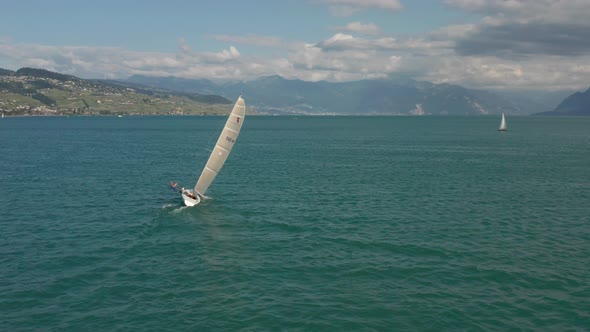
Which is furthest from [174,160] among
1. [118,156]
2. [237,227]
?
[237,227]

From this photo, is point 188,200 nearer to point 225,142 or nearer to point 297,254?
point 225,142

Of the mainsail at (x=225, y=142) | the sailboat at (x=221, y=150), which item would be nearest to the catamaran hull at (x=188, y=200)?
the sailboat at (x=221, y=150)

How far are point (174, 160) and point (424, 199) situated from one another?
8782 cm

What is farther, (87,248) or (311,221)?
(311,221)

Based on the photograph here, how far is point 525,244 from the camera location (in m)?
54.8

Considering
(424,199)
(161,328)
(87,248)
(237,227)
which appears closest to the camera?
(161,328)

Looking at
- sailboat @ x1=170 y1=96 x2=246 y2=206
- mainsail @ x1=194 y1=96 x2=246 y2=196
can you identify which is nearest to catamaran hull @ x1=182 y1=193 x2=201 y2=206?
sailboat @ x1=170 y1=96 x2=246 y2=206

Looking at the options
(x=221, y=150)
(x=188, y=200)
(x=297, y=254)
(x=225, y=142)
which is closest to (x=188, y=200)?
(x=188, y=200)

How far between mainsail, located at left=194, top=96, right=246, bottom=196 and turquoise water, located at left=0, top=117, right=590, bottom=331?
14.9ft

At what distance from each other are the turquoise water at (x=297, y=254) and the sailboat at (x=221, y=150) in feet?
8.91

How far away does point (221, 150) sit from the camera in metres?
74.9

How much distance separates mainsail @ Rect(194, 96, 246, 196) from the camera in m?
72.9

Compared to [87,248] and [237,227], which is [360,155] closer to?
[237,227]

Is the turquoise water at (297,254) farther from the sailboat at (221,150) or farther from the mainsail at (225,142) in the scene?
the mainsail at (225,142)
